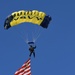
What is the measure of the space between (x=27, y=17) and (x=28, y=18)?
231mm

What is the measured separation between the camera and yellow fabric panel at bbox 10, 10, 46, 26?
42.0m

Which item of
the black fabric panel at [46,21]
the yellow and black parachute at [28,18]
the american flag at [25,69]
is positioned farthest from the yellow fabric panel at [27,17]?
the american flag at [25,69]

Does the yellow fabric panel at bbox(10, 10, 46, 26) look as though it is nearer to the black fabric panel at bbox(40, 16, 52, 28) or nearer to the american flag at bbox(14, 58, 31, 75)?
the black fabric panel at bbox(40, 16, 52, 28)

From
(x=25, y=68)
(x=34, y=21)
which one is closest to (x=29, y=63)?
(x=25, y=68)

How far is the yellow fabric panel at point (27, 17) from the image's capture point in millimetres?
42031

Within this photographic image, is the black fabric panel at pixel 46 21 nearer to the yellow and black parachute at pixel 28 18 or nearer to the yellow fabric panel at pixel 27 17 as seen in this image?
the yellow and black parachute at pixel 28 18

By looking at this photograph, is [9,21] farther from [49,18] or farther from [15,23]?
[49,18]

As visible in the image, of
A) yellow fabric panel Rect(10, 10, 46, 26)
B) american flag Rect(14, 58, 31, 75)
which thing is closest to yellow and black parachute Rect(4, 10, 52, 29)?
yellow fabric panel Rect(10, 10, 46, 26)

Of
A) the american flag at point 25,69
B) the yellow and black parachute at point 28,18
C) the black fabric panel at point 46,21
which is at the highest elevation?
the yellow and black parachute at point 28,18

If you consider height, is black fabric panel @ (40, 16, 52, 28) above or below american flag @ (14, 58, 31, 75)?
above

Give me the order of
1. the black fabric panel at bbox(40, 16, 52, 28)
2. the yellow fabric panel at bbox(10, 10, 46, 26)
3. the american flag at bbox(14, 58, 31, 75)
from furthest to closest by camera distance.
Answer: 1. the black fabric panel at bbox(40, 16, 52, 28)
2. the yellow fabric panel at bbox(10, 10, 46, 26)
3. the american flag at bbox(14, 58, 31, 75)

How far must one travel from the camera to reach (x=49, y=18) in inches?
1676

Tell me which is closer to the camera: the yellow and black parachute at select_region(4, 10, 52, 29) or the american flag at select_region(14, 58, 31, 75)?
the american flag at select_region(14, 58, 31, 75)

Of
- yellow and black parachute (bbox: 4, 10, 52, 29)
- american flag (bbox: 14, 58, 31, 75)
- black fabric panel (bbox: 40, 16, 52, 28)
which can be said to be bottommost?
american flag (bbox: 14, 58, 31, 75)
